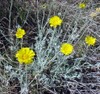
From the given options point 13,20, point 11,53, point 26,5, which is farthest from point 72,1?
point 11,53

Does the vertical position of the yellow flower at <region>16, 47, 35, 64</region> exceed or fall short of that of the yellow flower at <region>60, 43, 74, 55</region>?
it falls short

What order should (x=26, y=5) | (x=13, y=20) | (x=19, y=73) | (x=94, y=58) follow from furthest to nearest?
1. (x=26, y=5)
2. (x=13, y=20)
3. (x=94, y=58)
4. (x=19, y=73)

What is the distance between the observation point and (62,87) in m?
1.60

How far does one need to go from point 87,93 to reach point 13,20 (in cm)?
72

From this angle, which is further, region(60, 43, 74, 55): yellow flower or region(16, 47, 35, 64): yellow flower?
region(60, 43, 74, 55): yellow flower

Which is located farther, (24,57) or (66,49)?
(66,49)

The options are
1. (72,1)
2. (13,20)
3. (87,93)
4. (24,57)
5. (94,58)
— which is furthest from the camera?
(72,1)

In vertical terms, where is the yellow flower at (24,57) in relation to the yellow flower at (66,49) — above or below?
below

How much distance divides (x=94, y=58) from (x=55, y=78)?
31cm

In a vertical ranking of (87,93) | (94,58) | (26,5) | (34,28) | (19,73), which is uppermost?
(26,5)

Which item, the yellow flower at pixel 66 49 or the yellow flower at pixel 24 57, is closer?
the yellow flower at pixel 24 57

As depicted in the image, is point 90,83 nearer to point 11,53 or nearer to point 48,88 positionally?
point 48,88

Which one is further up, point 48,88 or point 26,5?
point 26,5

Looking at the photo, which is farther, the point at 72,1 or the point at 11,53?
the point at 72,1
